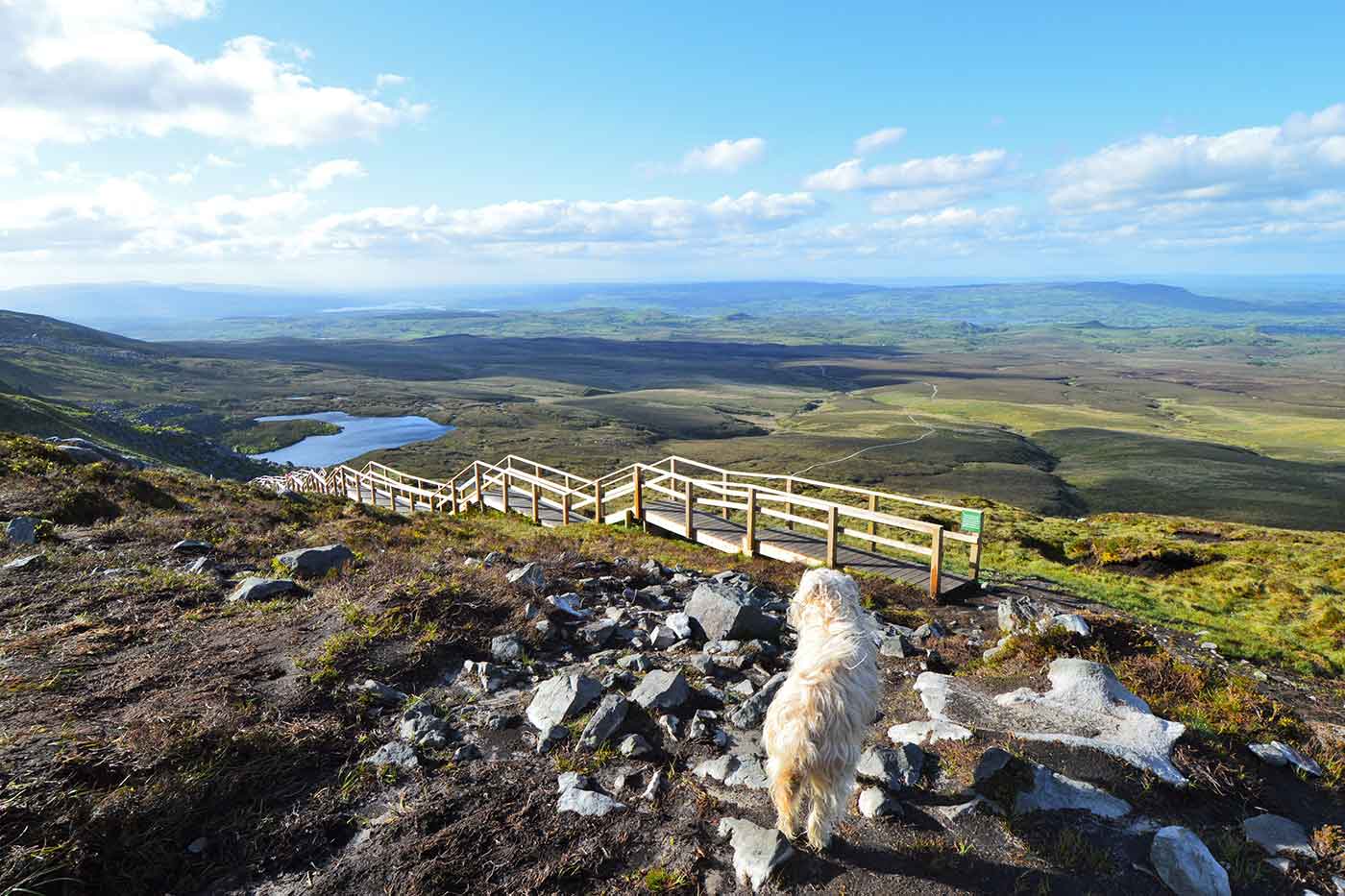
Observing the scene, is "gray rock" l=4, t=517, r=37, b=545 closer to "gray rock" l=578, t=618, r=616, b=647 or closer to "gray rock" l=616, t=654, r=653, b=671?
"gray rock" l=578, t=618, r=616, b=647

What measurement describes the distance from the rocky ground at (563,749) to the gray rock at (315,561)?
0.45 m

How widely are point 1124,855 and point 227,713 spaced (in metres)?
6.42

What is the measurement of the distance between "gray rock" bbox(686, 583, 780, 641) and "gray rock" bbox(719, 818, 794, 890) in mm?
3124

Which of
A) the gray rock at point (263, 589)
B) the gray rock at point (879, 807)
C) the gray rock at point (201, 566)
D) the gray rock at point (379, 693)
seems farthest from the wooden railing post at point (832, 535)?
the gray rock at point (201, 566)

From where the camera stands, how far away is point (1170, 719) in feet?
19.1

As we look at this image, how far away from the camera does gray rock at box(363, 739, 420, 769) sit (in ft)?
16.0

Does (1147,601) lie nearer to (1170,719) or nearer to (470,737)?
(1170,719)

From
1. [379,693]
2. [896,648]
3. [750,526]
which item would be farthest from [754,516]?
[379,693]

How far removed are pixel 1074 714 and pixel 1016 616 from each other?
275 centimetres

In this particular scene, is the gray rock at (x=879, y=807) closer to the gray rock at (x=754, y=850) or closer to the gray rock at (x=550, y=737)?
the gray rock at (x=754, y=850)

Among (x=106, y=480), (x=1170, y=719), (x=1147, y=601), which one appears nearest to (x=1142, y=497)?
(x=1147, y=601)

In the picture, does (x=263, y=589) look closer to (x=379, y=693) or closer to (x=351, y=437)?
(x=379, y=693)

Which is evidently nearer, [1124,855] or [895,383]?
[1124,855]

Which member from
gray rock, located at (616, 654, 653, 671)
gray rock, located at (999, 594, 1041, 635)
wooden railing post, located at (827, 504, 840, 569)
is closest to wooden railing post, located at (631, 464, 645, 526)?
wooden railing post, located at (827, 504, 840, 569)
